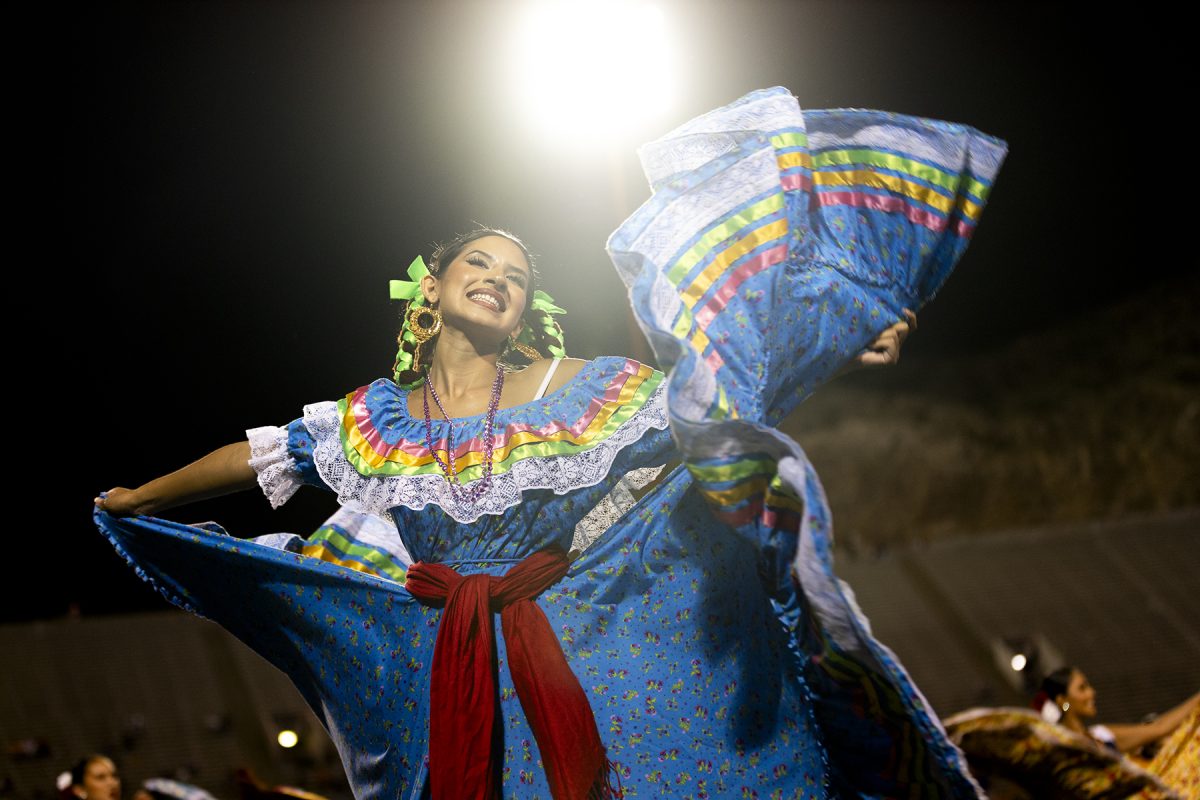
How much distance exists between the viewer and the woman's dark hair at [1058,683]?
4.51m

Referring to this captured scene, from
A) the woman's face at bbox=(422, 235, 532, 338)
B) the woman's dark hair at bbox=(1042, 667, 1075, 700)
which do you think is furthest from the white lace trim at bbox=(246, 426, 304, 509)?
the woman's dark hair at bbox=(1042, 667, 1075, 700)

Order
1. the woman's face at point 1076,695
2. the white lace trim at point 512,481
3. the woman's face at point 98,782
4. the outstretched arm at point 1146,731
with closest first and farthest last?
the white lace trim at point 512,481
the woman's face at point 98,782
the outstretched arm at point 1146,731
the woman's face at point 1076,695

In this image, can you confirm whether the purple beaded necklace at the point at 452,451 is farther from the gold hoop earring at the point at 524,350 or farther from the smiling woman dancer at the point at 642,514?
the gold hoop earring at the point at 524,350

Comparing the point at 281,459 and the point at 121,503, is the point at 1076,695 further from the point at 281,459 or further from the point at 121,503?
the point at 121,503

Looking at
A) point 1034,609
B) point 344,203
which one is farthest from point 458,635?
point 1034,609

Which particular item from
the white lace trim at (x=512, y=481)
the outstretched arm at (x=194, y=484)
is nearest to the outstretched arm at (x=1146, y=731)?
the white lace trim at (x=512, y=481)

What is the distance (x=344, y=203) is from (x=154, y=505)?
110cm

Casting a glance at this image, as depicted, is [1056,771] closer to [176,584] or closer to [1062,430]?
[176,584]

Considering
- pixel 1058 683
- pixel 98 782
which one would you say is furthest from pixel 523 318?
pixel 1058 683

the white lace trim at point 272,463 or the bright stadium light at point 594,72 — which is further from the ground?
the bright stadium light at point 594,72

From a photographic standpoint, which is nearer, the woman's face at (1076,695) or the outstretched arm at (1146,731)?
the outstretched arm at (1146,731)

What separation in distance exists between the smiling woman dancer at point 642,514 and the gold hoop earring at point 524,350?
3cm

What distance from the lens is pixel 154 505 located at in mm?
2506

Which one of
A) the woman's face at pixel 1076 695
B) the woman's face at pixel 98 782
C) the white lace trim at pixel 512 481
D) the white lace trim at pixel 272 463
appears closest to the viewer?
the white lace trim at pixel 512 481
